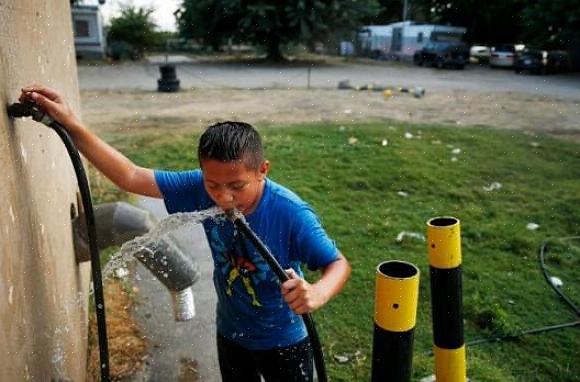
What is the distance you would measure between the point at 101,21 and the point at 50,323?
113 ft

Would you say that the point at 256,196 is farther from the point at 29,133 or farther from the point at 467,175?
the point at 467,175

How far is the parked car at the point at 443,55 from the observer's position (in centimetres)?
2611

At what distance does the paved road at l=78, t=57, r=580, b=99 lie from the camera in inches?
687

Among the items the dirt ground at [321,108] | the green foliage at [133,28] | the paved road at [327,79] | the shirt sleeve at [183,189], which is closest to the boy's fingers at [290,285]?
the shirt sleeve at [183,189]

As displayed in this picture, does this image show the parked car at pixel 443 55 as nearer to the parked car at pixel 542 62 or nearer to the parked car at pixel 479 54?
the parked car at pixel 479 54

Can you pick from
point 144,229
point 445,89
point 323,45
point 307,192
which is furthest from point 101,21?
point 144,229

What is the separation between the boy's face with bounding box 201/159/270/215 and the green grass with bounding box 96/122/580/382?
1683mm

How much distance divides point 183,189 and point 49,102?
51 centimetres

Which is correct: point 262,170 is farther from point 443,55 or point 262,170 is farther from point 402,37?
point 402,37

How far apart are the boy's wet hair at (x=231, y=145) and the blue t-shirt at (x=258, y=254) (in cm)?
16

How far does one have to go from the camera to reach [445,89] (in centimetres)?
1675

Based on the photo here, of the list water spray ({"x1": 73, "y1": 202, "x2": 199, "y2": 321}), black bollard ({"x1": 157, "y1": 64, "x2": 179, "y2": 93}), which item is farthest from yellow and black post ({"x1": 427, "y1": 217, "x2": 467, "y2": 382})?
black bollard ({"x1": 157, "y1": 64, "x2": 179, "y2": 93})

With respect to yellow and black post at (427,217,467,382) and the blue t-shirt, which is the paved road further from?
the blue t-shirt

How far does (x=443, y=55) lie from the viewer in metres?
26.6
